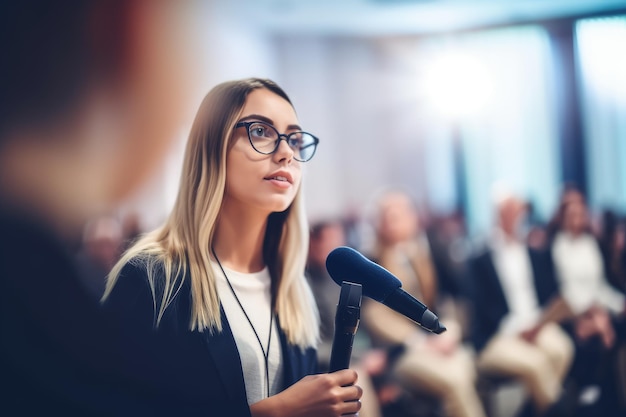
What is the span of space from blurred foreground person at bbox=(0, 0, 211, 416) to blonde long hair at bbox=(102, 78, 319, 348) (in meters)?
0.11

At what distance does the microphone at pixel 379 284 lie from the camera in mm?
969

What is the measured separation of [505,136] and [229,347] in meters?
5.68

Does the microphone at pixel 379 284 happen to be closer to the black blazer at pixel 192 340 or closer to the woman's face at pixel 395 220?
the black blazer at pixel 192 340

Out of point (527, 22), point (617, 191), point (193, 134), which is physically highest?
point (527, 22)

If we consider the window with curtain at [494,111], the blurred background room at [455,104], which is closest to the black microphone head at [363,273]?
the blurred background room at [455,104]

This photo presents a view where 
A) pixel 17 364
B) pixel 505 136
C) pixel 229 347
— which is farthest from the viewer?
pixel 505 136

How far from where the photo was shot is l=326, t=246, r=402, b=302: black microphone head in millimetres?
992

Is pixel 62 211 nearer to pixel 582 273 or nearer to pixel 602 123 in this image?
pixel 582 273

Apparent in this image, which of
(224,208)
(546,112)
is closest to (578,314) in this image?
(224,208)

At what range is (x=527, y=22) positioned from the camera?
5969 mm

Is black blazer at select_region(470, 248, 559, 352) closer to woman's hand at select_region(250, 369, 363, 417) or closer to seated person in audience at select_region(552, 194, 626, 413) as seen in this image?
seated person in audience at select_region(552, 194, 626, 413)

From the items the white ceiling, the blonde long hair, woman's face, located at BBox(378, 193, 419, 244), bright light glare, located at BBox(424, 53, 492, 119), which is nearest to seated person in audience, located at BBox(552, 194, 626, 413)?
woman's face, located at BBox(378, 193, 419, 244)

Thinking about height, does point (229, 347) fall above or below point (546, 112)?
below

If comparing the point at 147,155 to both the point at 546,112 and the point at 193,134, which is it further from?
the point at 546,112
